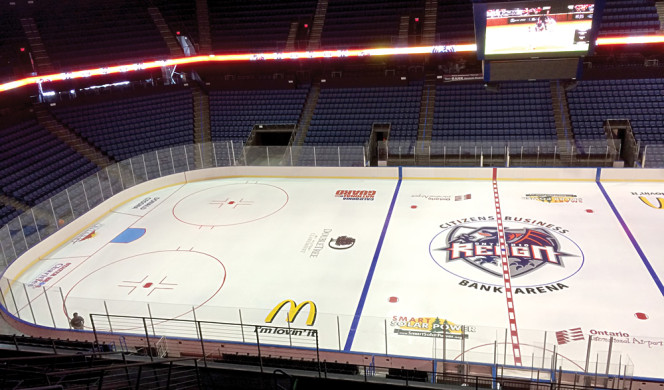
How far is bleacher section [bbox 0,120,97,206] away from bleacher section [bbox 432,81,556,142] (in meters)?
13.8

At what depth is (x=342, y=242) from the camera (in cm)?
1314

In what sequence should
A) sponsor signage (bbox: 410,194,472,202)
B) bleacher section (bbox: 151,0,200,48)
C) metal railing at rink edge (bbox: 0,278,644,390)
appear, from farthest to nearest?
1. bleacher section (bbox: 151,0,200,48)
2. sponsor signage (bbox: 410,194,472,202)
3. metal railing at rink edge (bbox: 0,278,644,390)

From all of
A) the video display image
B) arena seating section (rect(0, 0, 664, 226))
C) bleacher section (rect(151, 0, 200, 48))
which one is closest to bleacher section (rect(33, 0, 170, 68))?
arena seating section (rect(0, 0, 664, 226))

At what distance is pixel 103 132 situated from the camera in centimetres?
2162

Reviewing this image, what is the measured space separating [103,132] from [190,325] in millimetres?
15338

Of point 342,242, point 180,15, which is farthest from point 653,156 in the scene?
point 180,15

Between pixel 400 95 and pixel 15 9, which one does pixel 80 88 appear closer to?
pixel 15 9

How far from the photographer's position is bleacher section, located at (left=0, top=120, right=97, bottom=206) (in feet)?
56.0

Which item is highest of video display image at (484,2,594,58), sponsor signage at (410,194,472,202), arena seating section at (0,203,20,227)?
video display image at (484,2,594,58)

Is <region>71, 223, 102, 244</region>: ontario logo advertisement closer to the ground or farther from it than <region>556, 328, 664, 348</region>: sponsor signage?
farther from it

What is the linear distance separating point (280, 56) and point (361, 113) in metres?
4.72

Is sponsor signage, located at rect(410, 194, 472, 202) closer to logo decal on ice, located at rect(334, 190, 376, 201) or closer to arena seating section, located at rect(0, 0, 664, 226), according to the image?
logo decal on ice, located at rect(334, 190, 376, 201)

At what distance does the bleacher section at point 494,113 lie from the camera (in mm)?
19797

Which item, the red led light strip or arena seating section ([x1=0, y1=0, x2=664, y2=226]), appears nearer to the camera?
arena seating section ([x1=0, y1=0, x2=664, y2=226])
